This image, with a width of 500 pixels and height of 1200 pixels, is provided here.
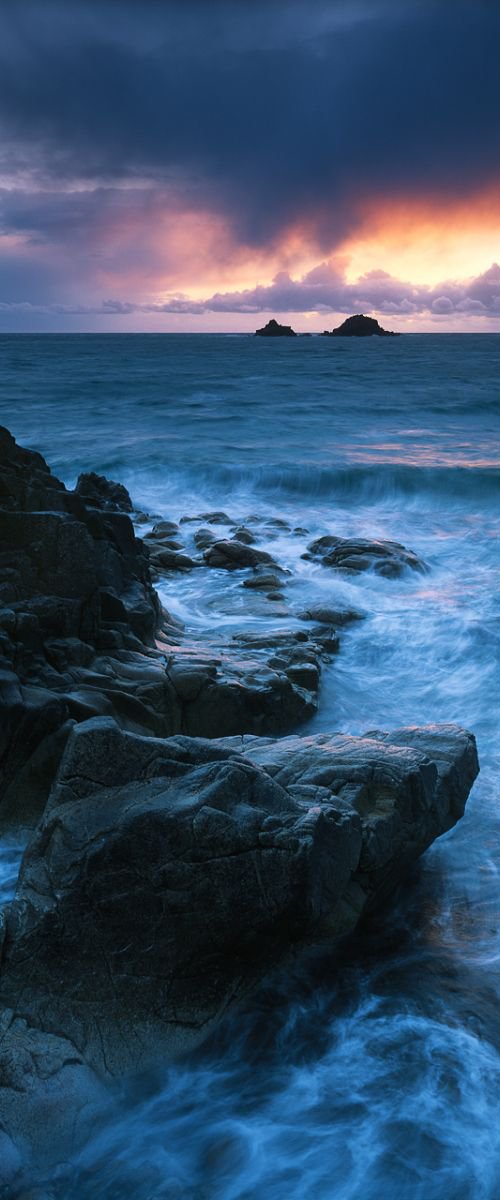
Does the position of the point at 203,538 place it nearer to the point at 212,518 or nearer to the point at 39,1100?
the point at 212,518

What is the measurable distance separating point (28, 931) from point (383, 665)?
6.69 m

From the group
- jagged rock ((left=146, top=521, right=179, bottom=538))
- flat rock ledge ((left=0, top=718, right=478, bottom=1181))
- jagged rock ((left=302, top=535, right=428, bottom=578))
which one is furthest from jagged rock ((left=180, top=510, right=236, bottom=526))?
flat rock ledge ((left=0, top=718, right=478, bottom=1181))

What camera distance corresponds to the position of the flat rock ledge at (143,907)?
13.6 ft

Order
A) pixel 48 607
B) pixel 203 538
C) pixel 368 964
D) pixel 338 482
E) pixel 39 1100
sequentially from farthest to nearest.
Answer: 1. pixel 338 482
2. pixel 203 538
3. pixel 48 607
4. pixel 368 964
5. pixel 39 1100

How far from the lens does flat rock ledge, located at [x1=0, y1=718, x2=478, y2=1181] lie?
416 cm

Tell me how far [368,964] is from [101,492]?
409 inches

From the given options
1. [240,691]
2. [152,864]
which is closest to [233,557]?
[240,691]

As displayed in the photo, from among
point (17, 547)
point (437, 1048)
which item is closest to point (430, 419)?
point (17, 547)

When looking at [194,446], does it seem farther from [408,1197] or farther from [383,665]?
[408,1197]

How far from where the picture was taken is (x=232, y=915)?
4.41 meters

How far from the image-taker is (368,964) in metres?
5.17

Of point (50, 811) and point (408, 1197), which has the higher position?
point (50, 811)

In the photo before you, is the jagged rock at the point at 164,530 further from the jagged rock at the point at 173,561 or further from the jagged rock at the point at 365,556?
the jagged rock at the point at 365,556

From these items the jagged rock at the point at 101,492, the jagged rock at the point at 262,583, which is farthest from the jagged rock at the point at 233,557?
the jagged rock at the point at 101,492
